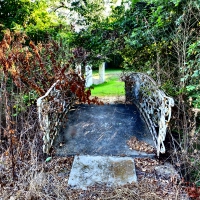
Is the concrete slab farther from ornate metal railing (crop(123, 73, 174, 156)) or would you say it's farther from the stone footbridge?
ornate metal railing (crop(123, 73, 174, 156))

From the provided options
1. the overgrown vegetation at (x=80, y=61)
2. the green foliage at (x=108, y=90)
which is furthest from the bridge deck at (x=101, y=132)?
the green foliage at (x=108, y=90)

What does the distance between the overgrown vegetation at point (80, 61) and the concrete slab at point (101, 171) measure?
38cm

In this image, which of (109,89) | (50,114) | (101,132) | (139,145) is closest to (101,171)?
(139,145)

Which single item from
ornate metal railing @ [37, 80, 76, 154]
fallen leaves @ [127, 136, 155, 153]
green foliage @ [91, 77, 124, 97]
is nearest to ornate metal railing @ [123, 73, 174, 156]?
fallen leaves @ [127, 136, 155, 153]

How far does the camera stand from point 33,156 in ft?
10.4

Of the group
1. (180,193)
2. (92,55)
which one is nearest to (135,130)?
(180,193)

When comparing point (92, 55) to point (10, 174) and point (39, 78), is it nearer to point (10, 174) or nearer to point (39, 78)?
point (39, 78)

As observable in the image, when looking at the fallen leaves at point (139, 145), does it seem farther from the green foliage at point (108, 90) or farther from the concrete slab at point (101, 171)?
the green foliage at point (108, 90)

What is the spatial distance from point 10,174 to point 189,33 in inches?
153

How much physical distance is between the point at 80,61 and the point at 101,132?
288 centimetres

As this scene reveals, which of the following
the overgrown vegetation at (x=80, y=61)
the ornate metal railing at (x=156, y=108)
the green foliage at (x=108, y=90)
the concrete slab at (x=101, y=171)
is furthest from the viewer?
the green foliage at (x=108, y=90)

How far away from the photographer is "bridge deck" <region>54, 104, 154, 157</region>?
12.2 feet

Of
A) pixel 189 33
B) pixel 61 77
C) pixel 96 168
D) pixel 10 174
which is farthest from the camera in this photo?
pixel 61 77

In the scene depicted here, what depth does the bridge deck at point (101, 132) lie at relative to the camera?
3709 millimetres
